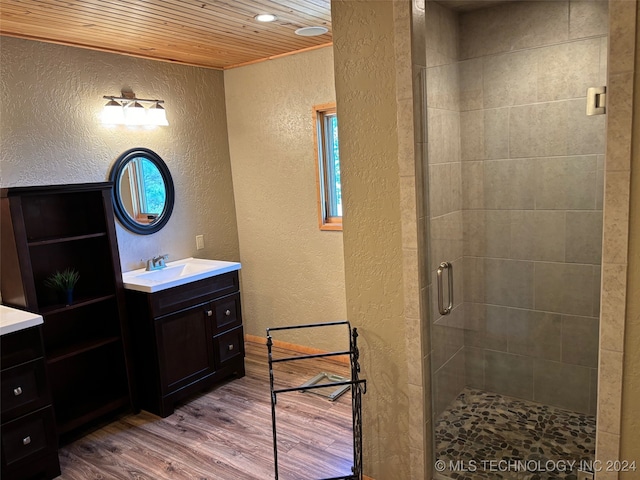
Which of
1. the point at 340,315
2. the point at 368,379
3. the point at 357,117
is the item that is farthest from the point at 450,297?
the point at 340,315

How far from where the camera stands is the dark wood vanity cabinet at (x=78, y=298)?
9.43 ft

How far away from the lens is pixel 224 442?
286cm

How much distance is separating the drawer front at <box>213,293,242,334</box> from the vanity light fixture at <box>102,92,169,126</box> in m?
1.37

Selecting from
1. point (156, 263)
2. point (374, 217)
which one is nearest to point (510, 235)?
point (374, 217)

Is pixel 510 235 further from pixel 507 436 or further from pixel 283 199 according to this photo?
pixel 283 199

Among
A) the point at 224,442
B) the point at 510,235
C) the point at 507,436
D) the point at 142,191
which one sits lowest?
the point at 224,442

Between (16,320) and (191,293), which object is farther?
(191,293)

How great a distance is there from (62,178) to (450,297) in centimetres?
249

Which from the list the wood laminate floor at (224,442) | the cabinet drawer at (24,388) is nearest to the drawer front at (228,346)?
the wood laminate floor at (224,442)

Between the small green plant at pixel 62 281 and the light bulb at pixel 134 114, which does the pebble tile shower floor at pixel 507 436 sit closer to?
the small green plant at pixel 62 281

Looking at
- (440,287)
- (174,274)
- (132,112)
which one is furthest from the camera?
(174,274)

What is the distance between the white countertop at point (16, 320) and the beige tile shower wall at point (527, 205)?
7.20 feet

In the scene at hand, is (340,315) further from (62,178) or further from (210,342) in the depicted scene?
(62,178)

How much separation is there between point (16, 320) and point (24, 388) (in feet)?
1.18
